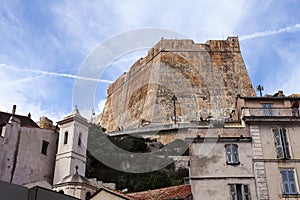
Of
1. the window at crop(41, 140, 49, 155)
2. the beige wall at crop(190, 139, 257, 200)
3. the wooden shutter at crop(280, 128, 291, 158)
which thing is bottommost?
the beige wall at crop(190, 139, 257, 200)

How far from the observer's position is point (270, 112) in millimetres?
24031

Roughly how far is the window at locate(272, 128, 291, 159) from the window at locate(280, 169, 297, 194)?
86 cm

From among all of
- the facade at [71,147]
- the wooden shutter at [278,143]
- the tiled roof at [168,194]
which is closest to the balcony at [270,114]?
the wooden shutter at [278,143]

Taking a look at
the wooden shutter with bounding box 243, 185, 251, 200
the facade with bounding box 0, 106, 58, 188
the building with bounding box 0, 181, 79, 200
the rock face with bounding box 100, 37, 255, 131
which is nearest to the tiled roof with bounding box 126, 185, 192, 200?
the wooden shutter with bounding box 243, 185, 251, 200

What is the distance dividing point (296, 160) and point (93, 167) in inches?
872

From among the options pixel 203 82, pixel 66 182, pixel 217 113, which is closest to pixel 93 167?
pixel 66 182

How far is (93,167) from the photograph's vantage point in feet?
128

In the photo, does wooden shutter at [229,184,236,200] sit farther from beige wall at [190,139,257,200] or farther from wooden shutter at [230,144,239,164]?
wooden shutter at [230,144,239,164]

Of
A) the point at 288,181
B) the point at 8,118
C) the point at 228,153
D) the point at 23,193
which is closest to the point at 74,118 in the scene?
the point at 8,118

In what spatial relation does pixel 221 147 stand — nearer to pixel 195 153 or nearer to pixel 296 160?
pixel 195 153

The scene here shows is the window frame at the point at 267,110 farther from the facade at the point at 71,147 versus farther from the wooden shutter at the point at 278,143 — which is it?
the facade at the point at 71,147

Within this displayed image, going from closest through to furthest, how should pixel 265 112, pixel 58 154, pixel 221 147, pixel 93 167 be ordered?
pixel 221 147, pixel 265 112, pixel 58 154, pixel 93 167

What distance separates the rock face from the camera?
6775 centimetres

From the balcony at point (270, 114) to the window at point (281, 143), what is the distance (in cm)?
70
